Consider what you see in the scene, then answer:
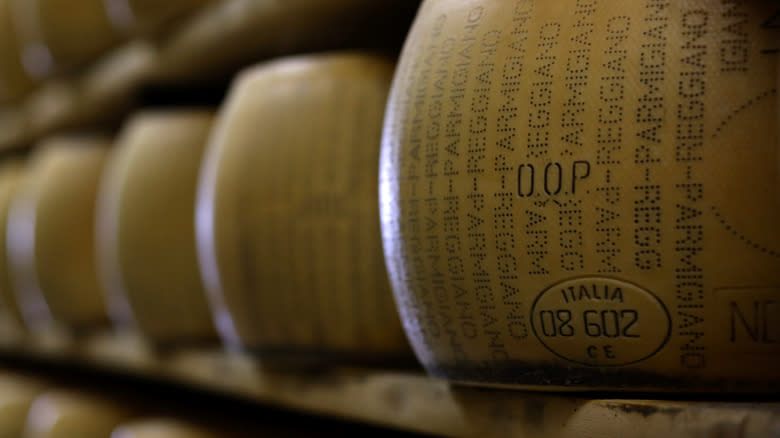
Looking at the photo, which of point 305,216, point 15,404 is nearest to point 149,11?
point 305,216

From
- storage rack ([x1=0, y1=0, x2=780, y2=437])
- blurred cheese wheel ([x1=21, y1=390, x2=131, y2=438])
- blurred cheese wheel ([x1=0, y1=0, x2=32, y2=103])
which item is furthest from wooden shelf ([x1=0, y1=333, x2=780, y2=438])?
blurred cheese wheel ([x1=0, y1=0, x2=32, y2=103])

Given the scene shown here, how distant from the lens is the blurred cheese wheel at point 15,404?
115 cm

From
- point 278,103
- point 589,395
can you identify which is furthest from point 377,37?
point 589,395

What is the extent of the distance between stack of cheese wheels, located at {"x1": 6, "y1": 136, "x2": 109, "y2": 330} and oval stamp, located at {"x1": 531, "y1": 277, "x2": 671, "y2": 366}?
81cm

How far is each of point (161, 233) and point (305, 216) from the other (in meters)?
0.28

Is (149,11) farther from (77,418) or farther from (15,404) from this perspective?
(15,404)

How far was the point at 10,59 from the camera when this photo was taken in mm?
1216

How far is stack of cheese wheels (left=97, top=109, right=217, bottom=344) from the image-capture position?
0.77 metres

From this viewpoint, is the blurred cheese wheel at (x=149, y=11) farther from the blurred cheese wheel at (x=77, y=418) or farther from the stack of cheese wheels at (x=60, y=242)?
the blurred cheese wheel at (x=77, y=418)

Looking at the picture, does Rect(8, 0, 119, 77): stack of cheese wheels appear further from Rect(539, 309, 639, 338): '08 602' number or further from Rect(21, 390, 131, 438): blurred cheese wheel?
Rect(539, 309, 639, 338): '08 602' number

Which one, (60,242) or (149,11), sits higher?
(149,11)

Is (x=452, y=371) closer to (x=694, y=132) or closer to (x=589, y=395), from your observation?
(x=589, y=395)

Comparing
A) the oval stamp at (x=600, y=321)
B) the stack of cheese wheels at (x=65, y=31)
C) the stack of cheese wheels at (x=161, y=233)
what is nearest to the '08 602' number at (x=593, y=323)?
Answer: the oval stamp at (x=600, y=321)

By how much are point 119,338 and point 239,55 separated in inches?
14.9
